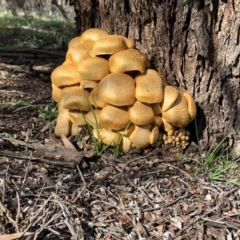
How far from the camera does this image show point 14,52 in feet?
14.7

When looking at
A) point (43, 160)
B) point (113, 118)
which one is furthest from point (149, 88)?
point (43, 160)

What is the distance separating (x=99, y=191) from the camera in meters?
2.31

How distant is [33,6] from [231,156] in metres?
12.4

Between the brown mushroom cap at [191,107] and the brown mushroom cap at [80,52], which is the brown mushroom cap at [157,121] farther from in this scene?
the brown mushroom cap at [80,52]

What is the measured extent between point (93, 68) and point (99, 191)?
0.70 metres

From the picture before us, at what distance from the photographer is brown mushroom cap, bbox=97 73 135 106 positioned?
8.01ft

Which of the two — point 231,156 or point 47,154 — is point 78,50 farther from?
point 231,156

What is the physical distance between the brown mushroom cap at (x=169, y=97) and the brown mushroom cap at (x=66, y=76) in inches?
20.7

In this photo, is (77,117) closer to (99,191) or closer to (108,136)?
(108,136)

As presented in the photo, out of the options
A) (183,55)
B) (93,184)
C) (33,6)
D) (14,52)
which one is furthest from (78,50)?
(33,6)

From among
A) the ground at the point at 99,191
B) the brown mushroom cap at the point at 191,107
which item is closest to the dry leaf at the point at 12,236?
the ground at the point at 99,191

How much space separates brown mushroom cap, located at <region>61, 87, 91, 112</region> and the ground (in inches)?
7.6


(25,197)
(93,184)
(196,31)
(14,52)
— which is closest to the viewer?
(25,197)

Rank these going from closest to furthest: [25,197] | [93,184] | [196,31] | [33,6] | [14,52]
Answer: [25,197], [93,184], [196,31], [14,52], [33,6]
